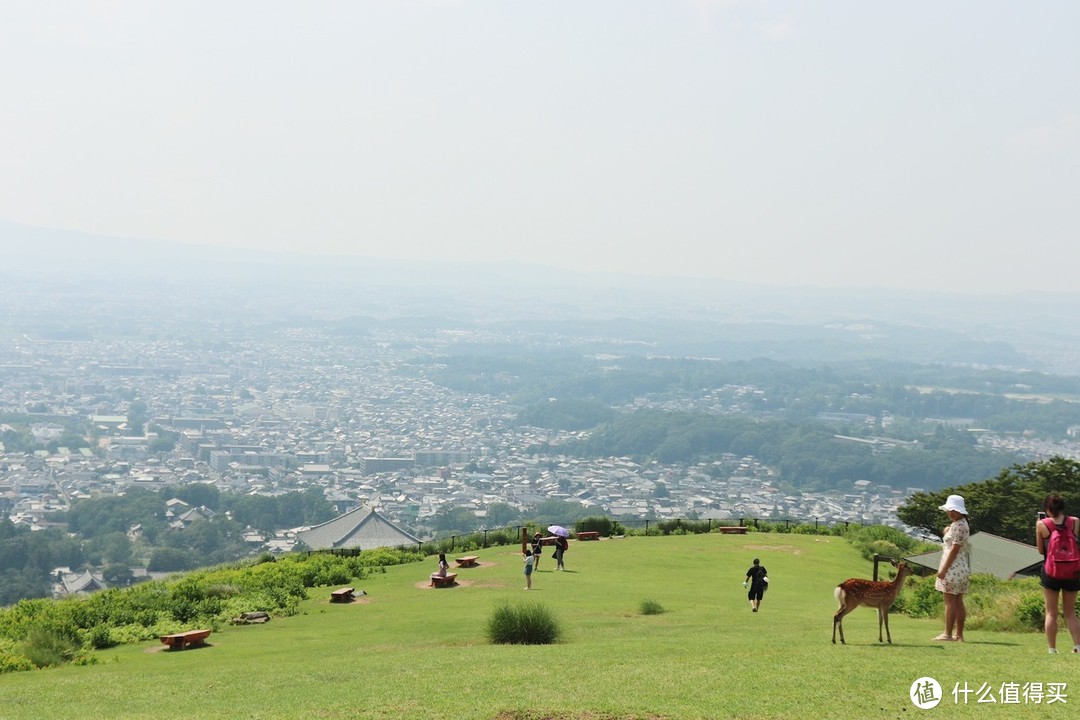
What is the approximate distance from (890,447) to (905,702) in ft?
428

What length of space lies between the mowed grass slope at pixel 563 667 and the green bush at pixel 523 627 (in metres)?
0.26

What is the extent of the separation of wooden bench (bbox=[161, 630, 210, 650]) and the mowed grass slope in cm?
22

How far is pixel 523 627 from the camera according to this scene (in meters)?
13.3

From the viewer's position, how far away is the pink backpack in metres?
8.98

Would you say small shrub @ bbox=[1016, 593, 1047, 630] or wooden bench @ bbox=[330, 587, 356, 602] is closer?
small shrub @ bbox=[1016, 593, 1047, 630]

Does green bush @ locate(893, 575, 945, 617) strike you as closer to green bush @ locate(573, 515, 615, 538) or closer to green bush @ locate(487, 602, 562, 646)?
green bush @ locate(487, 602, 562, 646)

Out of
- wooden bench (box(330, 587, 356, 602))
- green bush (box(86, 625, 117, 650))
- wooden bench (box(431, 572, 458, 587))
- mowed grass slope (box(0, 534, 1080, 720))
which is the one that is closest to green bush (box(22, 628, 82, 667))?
green bush (box(86, 625, 117, 650))

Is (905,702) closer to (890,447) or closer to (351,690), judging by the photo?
(351,690)

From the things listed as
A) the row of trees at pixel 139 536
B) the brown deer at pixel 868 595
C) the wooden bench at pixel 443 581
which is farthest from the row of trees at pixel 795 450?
the brown deer at pixel 868 595

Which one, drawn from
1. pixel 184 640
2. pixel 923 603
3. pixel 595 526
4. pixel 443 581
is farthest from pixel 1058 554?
pixel 595 526

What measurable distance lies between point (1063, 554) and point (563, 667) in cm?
485

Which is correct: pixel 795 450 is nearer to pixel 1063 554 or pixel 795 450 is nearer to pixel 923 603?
pixel 923 603

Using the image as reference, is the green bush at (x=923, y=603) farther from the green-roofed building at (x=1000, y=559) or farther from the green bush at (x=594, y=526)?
the green bush at (x=594, y=526)

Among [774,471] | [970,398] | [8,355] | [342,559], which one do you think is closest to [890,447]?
[774,471]
